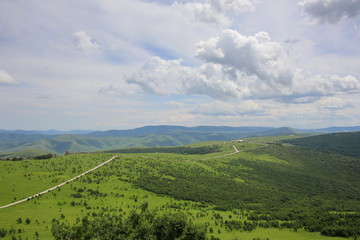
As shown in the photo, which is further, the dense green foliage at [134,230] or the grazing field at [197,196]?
the grazing field at [197,196]

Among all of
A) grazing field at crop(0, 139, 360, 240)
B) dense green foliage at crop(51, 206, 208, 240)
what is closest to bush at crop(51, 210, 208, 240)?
dense green foliage at crop(51, 206, 208, 240)

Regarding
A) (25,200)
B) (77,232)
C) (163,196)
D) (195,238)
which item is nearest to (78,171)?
(25,200)

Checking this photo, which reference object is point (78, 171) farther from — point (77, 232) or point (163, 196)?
point (77, 232)

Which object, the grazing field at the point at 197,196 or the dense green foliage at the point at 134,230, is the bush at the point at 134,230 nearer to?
the dense green foliage at the point at 134,230

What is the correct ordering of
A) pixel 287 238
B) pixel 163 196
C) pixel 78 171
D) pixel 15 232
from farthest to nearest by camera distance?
pixel 78 171 < pixel 163 196 < pixel 287 238 < pixel 15 232

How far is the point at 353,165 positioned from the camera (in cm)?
18138

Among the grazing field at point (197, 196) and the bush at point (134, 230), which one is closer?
the bush at point (134, 230)

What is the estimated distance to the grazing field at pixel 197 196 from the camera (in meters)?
48.7

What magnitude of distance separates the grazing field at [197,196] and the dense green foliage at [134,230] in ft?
2.30

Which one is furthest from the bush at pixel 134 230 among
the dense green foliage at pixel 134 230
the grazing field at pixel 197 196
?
the grazing field at pixel 197 196

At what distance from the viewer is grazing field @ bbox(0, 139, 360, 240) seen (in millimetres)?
48656

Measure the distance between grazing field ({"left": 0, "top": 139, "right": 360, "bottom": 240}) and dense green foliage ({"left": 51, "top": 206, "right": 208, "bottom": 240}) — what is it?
2.30 ft

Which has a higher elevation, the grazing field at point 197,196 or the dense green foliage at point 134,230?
the dense green foliage at point 134,230

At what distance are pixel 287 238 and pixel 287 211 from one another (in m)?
33.6
